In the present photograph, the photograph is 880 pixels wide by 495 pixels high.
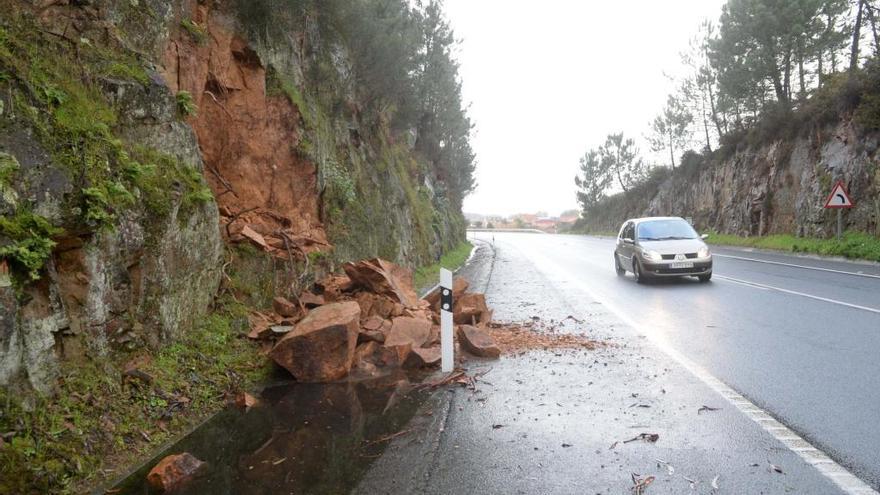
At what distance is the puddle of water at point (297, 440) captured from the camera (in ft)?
12.3

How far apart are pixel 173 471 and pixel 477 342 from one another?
4221 millimetres

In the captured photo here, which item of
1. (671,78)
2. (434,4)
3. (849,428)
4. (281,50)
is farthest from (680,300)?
(671,78)

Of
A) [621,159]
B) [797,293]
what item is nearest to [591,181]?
[621,159]

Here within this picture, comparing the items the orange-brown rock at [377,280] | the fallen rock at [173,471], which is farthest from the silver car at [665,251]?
the fallen rock at [173,471]

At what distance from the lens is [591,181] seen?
79.8m

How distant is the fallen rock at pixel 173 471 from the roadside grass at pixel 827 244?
71.7 feet

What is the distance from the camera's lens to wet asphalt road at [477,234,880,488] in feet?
14.6

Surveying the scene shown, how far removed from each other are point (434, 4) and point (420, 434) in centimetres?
2548

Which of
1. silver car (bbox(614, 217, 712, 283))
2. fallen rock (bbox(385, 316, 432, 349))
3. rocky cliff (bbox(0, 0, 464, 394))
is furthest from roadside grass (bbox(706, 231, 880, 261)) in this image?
fallen rock (bbox(385, 316, 432, 349))

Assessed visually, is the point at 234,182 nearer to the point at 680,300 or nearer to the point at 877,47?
the point at 680,300

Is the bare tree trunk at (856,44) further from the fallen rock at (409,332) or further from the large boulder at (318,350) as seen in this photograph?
the large boulder at (318,350)

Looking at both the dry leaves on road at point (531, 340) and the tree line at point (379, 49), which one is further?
the tree line at point (379, 49)

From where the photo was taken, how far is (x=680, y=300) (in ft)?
37.9

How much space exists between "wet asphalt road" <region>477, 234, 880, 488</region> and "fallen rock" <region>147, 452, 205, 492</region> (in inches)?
167
